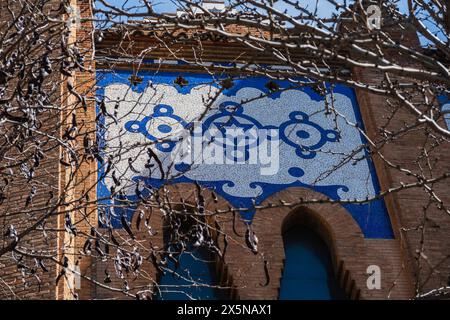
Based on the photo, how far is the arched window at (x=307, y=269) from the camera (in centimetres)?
987

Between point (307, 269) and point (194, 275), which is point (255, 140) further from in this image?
point (194, 275)

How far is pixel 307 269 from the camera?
10062 millimetres

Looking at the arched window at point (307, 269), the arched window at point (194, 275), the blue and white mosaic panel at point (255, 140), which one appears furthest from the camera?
the blue and white mosaic panel at point (255, 140)

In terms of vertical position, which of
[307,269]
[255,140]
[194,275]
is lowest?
[194,275]

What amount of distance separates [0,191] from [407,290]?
356 centimetres

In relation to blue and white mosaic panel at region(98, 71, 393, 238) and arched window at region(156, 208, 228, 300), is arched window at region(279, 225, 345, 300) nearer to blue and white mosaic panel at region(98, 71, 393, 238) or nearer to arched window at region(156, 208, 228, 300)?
blue and white mosaic panel at region(98, 71, 393, 238)

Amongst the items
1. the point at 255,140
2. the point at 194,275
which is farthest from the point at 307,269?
the point at 255,140

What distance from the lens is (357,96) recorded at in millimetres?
11359

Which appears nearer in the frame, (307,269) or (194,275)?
(194,275)

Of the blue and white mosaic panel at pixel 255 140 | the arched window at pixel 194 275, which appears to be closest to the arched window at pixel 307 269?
the blue and white mosaic panel at pixel 255 140

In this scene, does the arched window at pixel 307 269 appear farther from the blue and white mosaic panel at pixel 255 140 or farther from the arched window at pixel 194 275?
the arched window at pixel 194 275

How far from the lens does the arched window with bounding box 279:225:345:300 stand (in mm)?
9867

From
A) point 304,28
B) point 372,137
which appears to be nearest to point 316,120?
point 372,137

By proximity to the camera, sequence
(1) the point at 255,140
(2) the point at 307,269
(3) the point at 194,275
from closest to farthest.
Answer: (3) the point at 194,275, (2) the point at 307,269, (1) the point at 255,140
